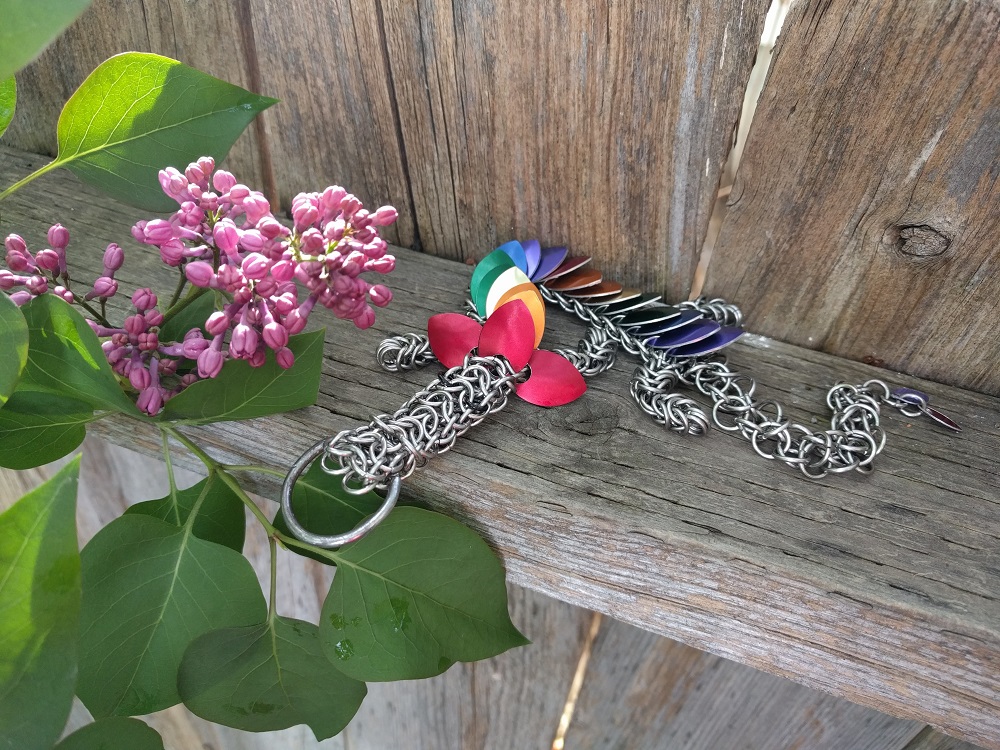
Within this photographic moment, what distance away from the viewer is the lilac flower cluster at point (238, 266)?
19.0 inches

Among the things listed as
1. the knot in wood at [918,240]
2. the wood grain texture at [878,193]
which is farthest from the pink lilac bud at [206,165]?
the knot in wood at [918,240]

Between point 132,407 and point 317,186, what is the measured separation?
386 millimetres

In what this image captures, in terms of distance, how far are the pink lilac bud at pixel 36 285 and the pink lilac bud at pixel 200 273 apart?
12 cm

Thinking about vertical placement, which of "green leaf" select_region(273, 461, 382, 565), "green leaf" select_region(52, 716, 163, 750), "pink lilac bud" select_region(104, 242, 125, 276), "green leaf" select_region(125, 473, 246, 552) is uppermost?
"pink lilac bud" select_region(104, 242, 125, 276)

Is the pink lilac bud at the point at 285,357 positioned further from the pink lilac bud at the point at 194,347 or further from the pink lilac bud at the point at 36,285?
the pink lilac bud at the point at 36,285

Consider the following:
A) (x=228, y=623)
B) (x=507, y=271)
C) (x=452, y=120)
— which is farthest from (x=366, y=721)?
(x=452, y=120)

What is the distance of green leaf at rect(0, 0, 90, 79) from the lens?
1.11ft

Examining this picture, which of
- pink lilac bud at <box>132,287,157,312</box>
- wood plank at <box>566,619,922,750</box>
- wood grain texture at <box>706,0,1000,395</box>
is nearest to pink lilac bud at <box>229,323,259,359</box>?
pink lilac bud at <box>132,287,157,312</box>

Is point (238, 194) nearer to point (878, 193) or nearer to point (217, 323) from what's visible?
point (217, 323)

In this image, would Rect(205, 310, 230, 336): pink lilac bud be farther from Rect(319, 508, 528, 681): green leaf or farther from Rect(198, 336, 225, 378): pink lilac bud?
Rect(319, 508, 528, 681): green leaf

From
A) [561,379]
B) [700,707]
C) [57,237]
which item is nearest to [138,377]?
[57,237]

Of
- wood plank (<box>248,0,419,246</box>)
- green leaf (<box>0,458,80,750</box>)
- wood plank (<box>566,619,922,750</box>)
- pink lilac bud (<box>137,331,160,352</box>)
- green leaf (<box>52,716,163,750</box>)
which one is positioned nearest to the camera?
green leaf (<box>0,458,80,750</box>)

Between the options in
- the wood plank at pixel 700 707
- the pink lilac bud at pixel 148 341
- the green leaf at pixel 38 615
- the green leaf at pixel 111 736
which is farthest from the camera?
the wood plank at pixel 700 707

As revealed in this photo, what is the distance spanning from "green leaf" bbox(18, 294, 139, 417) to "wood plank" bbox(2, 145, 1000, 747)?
0.12 metres
